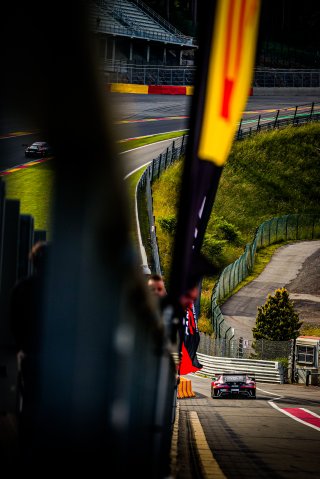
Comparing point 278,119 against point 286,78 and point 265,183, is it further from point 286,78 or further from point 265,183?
point 286,78

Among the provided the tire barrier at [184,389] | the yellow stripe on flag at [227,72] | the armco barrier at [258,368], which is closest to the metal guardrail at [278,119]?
the armco barrier at [258,368]

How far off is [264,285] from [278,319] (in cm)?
1143

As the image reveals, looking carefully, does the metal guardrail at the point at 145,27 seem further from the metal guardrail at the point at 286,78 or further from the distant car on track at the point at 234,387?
the distant car on track at the point at 234,387

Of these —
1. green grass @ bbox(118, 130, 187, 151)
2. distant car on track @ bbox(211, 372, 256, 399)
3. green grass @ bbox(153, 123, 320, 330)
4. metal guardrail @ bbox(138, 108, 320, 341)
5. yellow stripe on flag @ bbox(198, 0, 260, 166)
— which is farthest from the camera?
green grass @ bbox(153, 123, 320, 330)

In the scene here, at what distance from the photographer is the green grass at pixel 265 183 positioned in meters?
71.4

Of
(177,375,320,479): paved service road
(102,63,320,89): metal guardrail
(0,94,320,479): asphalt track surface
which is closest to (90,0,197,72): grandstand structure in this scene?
(102,63,320,89): metal guardrail

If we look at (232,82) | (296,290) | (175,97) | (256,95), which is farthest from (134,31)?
(232,82)

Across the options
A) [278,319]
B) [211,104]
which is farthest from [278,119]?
[211,104]

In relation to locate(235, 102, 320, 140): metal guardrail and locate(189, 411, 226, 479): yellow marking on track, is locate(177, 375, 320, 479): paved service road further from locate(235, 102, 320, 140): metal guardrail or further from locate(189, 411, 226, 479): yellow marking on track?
locate(235, 102, 320, 140): metal guardrail

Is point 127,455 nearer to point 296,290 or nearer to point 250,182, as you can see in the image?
point 296,290

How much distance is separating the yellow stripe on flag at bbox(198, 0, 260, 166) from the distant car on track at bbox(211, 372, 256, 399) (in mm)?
24692

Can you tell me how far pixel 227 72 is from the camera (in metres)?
5.40

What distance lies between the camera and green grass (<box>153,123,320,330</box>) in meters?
71.4

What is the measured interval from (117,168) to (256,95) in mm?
84549
